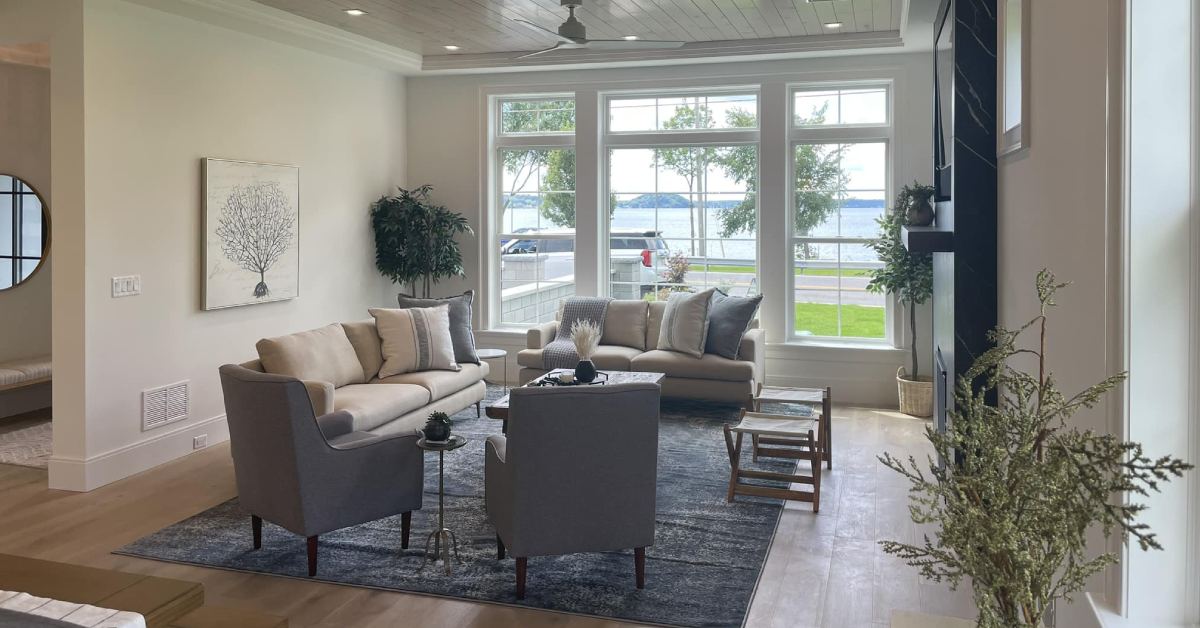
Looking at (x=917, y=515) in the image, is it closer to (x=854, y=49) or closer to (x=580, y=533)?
(x=580, y=533)

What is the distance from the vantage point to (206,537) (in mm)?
4301

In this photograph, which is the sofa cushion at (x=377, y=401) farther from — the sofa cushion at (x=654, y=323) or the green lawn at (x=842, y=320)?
the green lawn at (x=842, y=320)

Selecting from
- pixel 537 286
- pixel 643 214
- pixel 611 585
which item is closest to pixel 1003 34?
pixel 611 585

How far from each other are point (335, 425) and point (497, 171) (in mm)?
4749

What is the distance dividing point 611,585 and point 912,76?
5.37m

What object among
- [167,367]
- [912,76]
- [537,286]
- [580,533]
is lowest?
[580,533]

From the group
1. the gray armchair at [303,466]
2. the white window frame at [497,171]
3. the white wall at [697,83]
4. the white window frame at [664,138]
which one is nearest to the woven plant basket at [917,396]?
the white wall at [697,83]

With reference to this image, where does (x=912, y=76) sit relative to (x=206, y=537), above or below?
above

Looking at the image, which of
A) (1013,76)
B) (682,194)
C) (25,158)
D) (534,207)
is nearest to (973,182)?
(1013,76)

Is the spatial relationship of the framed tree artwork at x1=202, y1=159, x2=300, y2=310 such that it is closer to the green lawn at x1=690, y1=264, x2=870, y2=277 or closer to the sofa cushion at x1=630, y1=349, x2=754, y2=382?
the sofa cushion at x1=630, y1=349, x2=754, y2=382

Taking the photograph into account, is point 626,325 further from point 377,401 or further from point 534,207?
point 377,401

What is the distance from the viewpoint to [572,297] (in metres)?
8.04

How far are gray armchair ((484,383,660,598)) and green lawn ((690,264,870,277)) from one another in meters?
4.59

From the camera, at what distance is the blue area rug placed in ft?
11.7
